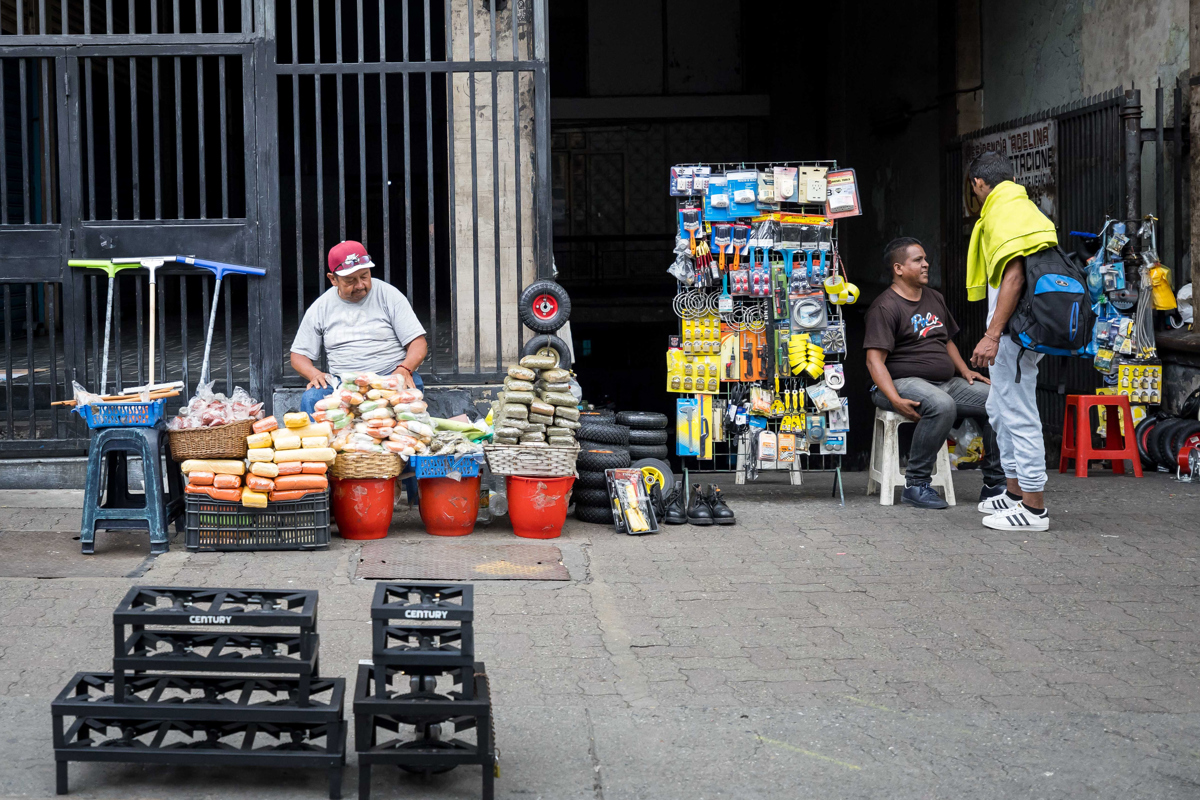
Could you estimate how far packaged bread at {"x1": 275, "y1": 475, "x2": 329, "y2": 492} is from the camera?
6.32m

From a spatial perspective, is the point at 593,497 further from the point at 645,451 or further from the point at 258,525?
the point at 258,525

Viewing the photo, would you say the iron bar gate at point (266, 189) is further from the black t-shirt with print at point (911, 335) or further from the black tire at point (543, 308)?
the black t-shirt with print at point (911, 335)

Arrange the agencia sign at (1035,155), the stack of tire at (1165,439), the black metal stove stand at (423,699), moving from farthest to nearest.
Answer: the agencia sign at (1035,155) < the stack of tire at (1165,439) < the black metal stove stand at (423,699)

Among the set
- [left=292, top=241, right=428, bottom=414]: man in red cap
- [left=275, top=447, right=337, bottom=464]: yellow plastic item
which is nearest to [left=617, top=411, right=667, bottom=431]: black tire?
[left=292, top=241, right=428, bottom=414]: man in red cap

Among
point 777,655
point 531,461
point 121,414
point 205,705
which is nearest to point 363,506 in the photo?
point 531,461

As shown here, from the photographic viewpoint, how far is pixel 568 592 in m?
5.67

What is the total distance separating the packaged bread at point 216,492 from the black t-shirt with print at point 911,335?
12.5 ft

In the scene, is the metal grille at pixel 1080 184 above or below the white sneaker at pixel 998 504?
above

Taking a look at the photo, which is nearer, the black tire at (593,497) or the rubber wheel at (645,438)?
the black tire at (593,497)

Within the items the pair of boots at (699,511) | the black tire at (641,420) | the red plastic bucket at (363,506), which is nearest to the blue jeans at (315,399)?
the red plastic bucket at (363,506)

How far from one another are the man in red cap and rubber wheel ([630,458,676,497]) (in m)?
1.45

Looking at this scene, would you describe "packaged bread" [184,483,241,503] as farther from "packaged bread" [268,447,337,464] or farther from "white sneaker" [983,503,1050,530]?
"white sneaker" [983,503,1050,530]

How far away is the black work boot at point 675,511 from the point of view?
722 centimetres

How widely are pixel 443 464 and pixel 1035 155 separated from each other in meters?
6.16
